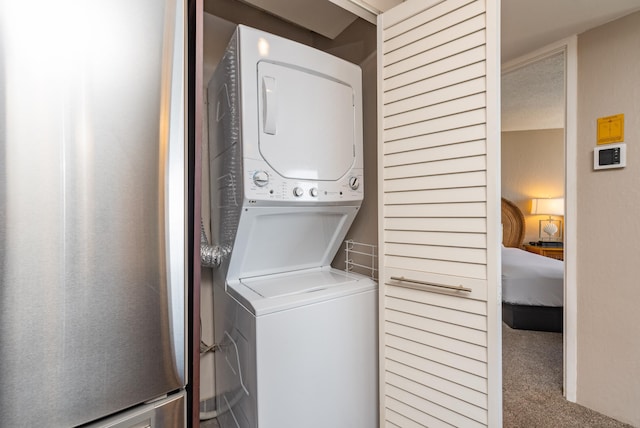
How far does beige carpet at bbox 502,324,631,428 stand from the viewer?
5.95 feet

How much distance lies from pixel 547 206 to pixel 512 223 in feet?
1.98

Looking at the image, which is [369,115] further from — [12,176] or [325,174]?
[12,176]

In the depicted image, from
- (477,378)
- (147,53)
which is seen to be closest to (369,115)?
A: (147,53)

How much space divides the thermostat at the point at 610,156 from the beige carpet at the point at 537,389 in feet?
5.01

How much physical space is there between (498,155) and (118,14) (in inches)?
50.1

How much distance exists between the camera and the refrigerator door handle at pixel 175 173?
0.79m

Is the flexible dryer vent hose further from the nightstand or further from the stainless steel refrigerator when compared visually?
the nightstand

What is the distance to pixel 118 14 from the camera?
2.35 ft

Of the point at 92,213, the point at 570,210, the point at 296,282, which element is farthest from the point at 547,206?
the point at 92,213

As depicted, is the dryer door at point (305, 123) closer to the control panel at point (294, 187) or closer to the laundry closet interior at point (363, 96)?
the control panel at point (294, 187)

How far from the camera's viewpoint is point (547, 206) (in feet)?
17.3

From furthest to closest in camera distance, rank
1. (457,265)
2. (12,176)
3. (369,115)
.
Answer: (369,115) < (457,265) < (12,176)

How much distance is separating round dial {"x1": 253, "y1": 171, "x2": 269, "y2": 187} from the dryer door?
0.06 meters

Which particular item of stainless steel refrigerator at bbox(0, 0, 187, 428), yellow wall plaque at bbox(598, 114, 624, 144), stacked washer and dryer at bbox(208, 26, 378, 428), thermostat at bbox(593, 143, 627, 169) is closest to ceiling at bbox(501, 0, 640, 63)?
yellow wall plaque at bbox(598, 114, 624, 144)
